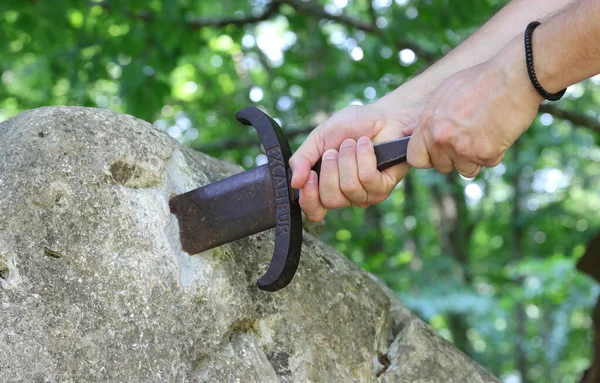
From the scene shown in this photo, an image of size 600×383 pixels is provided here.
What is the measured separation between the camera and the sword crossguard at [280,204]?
141 cm

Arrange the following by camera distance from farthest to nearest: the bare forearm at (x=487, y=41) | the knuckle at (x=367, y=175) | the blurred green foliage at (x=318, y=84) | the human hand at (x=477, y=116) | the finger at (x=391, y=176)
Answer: the blurred green foliage at (x=318, y=84), the bare forearm at (x=487, y=41), the finger at (x=391, y=176), the knuckle at (x=367, y=175), the human hand at (x=477, y=116)

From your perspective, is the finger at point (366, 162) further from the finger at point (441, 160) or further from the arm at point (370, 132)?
the finger at point (441, 160)

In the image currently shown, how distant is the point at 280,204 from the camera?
146 centimetres

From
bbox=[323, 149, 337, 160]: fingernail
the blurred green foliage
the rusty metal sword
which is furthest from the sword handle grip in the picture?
the blurred green foliage

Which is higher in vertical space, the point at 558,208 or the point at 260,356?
the point at 260,356

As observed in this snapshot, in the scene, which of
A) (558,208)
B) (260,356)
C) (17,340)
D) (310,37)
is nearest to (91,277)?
(17,340)

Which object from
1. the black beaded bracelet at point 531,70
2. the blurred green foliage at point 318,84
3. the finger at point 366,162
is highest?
the black beaded bracelet at point 531,70

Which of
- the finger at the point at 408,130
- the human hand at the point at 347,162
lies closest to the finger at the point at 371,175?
the human hand at the point at 347,162

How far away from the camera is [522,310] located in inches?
432

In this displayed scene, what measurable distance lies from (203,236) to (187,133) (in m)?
6.93

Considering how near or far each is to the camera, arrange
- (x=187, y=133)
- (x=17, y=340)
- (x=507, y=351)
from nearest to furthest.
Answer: (x=17, y=340) → (x=187, y=133) → (x=507, y=351)

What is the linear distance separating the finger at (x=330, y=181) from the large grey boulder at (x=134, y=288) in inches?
10.3

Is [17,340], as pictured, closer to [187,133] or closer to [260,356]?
[260,356]

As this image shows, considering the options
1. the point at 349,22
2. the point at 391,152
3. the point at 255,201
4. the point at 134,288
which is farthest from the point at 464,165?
the point at 349,22
